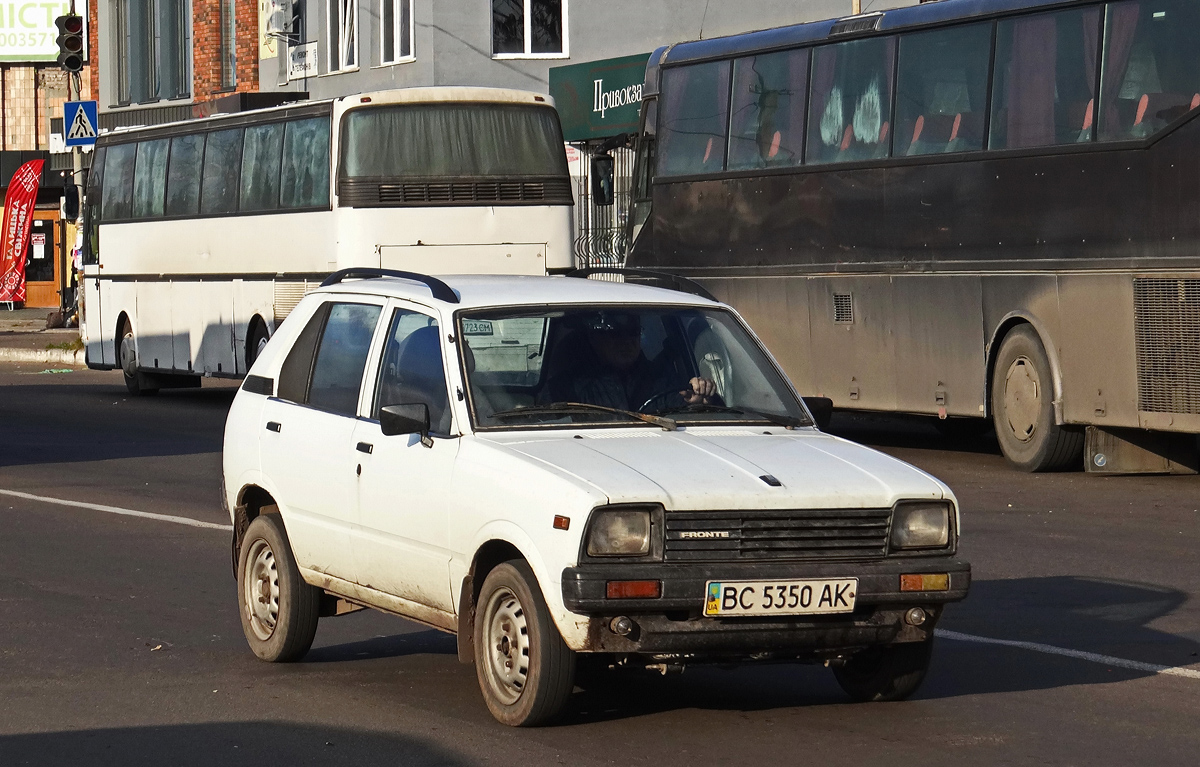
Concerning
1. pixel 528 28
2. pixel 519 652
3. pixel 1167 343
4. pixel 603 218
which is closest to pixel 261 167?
pixel 603 218

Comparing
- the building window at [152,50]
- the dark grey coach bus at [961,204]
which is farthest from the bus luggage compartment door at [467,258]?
the building window at [152,50]

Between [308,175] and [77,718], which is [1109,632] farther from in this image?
[308,175]

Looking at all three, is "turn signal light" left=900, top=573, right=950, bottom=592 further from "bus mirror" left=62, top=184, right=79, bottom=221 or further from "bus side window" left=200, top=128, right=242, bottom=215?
"bus mirror" left=62, top=184, right=79, bottom=221

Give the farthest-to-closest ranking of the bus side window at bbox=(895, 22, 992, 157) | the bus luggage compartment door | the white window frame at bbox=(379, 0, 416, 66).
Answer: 1. the white window frame at bbox=(379, 0, 416, 66)
2. the bus luggage compartment door
3. the bus side window at bbox=(895, 22, 992, 157)

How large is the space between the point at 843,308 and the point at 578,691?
473 inches

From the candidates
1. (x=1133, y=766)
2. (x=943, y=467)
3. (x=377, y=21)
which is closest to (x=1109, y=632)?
(x=1133, y=766)

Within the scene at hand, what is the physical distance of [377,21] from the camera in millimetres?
38250

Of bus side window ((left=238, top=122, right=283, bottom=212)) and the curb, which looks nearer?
bus side window ((left=238, top=122, right=283, bottom=212))

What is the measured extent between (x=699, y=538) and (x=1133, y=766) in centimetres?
155

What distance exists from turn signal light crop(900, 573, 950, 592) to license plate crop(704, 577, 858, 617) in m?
0.23

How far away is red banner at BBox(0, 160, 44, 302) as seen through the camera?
146 feet

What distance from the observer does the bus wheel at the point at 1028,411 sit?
1691cm

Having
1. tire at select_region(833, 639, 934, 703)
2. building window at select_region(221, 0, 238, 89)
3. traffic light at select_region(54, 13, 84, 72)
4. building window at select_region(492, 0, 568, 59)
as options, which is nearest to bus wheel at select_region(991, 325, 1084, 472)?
tire at select_region(833, 639, 934, 703)

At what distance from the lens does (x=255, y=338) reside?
85.3 feet
